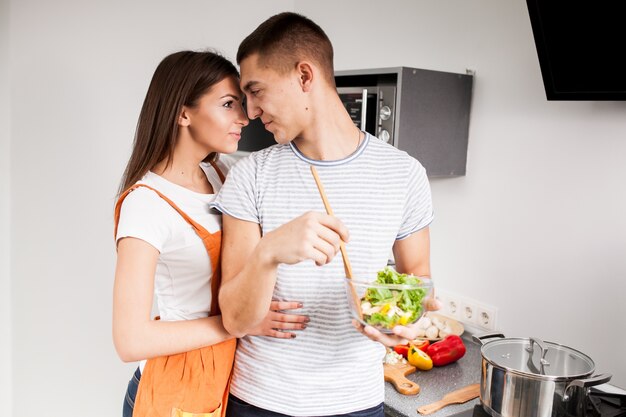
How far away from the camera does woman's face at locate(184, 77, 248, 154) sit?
1.25 metres

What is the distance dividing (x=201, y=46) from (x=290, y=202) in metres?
1.60

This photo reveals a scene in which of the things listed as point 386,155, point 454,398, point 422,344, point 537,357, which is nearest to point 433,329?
point 422,344

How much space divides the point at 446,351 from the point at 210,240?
2.85 feet

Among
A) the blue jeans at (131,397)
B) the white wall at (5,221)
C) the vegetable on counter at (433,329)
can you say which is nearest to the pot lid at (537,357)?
the vegetable on counter at (433,329)

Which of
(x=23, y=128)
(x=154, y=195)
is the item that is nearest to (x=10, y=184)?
(x=23, y=128)

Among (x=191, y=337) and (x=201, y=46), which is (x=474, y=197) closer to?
(x=191, y=337)

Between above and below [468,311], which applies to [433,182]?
above

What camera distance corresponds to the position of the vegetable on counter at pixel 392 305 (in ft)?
3.16

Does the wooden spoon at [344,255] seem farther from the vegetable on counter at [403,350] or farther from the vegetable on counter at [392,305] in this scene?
the vegetable on counter at [403,350]

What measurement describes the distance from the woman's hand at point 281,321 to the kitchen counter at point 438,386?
1.61 feet

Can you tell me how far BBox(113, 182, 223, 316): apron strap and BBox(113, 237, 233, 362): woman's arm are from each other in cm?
8

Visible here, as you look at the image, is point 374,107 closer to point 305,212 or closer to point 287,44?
point 287,44

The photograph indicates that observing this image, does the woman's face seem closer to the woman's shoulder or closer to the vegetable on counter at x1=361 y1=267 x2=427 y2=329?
the woman's shoulder

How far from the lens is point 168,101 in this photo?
1.23m
